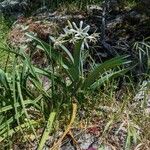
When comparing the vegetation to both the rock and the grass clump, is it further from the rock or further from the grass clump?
the rock

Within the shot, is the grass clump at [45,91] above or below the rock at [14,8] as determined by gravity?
above

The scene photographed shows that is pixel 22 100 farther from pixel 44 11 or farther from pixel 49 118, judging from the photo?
pixel 44 11

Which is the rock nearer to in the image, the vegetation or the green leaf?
the vegetation

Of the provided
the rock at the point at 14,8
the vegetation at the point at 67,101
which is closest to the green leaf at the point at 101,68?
the vegetation at the point at 67,101

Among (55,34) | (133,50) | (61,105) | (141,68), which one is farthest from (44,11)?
(61,105)

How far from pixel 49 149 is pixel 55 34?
201 cm

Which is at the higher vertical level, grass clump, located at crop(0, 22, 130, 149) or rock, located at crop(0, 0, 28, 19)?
grass clump, located at crop(0, 22, 130, 149)

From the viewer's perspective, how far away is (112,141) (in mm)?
3391

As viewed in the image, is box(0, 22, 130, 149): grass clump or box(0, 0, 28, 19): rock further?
box(0, 0, 28, 19): rock

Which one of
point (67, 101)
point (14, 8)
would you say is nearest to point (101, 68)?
point (67, 101)

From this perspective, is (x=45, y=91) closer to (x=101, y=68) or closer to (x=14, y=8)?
Answer: (x=101, y=68)

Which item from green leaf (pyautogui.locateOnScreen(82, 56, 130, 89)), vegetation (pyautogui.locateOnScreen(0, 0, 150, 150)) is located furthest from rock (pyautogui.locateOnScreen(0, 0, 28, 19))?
green leaf (pyautogui.locateOnScreen(82, 56, 130, 89))

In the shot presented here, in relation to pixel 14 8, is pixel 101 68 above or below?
above

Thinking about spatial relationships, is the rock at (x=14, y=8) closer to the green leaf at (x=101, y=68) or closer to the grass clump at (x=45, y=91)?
the grass clump at (x=45, y=91)
